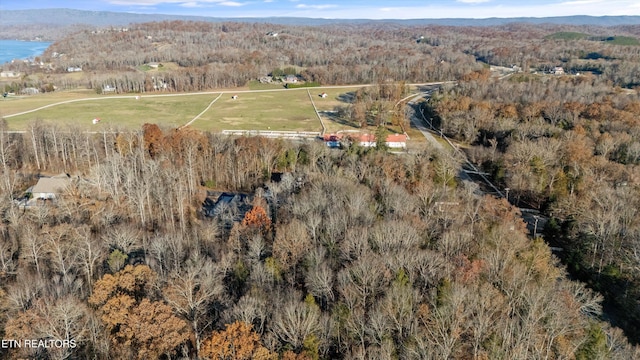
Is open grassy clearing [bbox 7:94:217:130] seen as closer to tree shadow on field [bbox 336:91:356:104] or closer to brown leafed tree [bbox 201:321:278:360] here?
tree shadow on field [bbox 336:91:356:104]

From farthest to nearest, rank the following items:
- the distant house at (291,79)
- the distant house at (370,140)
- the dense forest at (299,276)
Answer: the distant house at (291,79), the distant house at (370,140), the dense forest at (299,276)

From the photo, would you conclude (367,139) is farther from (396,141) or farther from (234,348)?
(234,348)

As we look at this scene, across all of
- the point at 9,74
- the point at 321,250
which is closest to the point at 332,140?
the point at 321,250

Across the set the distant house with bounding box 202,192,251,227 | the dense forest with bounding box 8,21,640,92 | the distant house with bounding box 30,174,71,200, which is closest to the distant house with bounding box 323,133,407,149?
the distant house with bounding box 202,192,251,227

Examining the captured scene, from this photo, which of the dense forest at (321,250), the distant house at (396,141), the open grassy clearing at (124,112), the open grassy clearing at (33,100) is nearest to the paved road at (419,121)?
the distant house at (396,141)

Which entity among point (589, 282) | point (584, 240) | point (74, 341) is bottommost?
point (589, 282)

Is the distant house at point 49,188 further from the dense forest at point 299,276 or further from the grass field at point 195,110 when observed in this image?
the grass field at point 195,110

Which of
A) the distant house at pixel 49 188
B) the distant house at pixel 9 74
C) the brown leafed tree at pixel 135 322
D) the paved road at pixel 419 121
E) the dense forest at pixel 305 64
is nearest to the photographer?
the brown leafed tree at pixel 135 322

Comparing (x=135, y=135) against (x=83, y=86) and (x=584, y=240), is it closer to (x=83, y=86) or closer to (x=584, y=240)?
(x=584, y=240)

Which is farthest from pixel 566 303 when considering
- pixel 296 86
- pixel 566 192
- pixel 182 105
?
pixel 296 86
